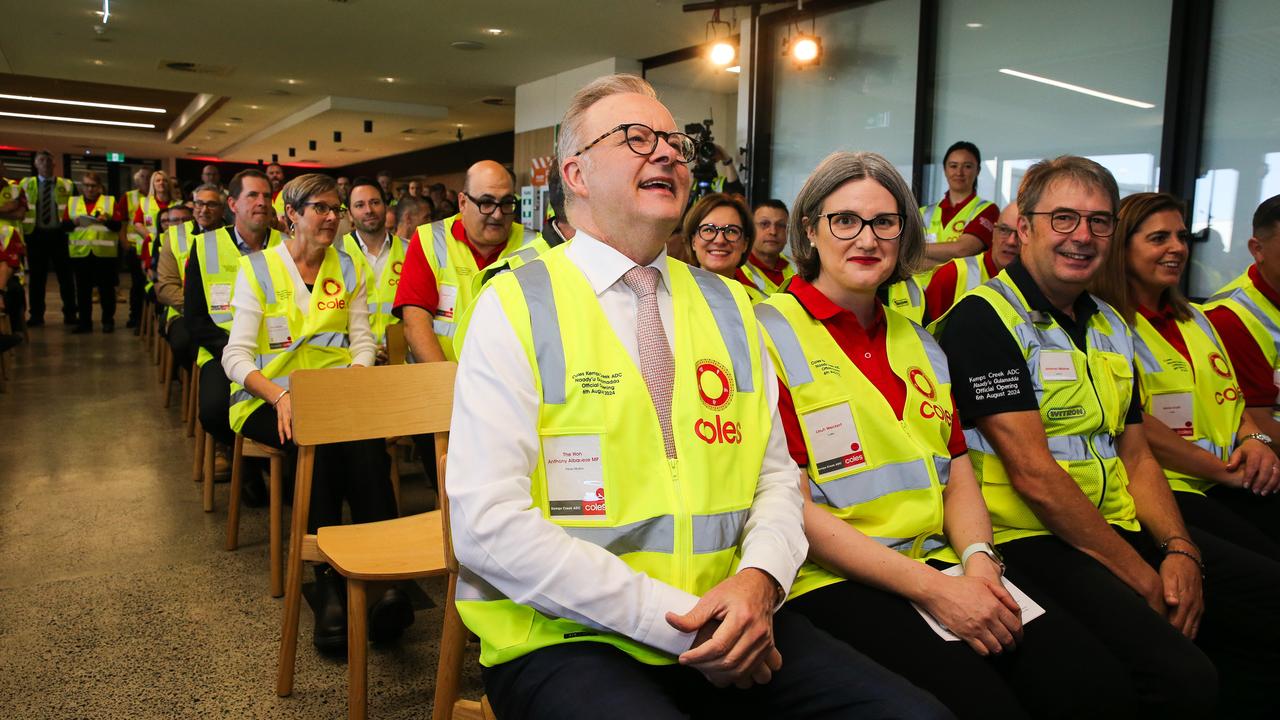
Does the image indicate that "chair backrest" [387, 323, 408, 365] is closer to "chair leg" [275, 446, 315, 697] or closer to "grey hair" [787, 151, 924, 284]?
"chair leg" [275, 446, 315, 697]

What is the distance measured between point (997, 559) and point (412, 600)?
194 centimetres

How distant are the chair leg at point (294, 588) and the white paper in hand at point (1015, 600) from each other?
1.57 m

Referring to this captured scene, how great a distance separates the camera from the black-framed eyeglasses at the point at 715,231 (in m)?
3.33

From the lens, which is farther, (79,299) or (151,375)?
(79,299)

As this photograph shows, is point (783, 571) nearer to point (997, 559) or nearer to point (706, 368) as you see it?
point (706, 368)

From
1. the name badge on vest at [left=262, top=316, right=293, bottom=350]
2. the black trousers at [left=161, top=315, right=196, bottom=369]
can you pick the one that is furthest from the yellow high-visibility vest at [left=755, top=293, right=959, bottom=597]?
the black trousers at [left=161, top=315, right=196, bottom=369]

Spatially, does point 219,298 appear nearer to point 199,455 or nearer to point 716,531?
point 199,455

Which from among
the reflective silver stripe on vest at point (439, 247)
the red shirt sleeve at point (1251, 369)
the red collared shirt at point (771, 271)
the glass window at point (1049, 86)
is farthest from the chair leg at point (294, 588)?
the glass window at point (1049, 86)

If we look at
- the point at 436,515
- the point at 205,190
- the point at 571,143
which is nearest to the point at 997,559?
the point at 571,143

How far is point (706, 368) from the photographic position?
142 centimetres

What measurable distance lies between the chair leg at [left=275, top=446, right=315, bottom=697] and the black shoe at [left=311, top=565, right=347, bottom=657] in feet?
0.52

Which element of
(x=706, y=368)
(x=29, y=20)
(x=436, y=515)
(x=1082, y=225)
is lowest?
(x=436, y=515)

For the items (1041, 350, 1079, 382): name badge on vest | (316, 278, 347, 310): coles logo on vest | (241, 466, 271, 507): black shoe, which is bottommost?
(241, 466, 271, 507): black shoe

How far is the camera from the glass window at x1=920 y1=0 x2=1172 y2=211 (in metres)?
5.25
